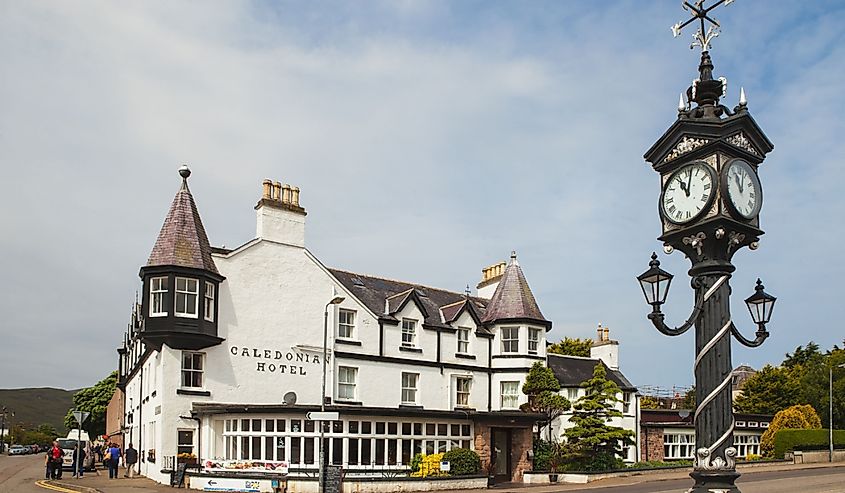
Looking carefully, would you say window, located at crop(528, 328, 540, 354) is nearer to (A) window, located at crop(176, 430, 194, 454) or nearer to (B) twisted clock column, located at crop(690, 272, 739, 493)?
(A) window, located at crop(176, 430, 194, 454)

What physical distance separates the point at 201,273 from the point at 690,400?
53117 mm

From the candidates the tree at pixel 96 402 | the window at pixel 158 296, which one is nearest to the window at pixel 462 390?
the window at pixel 158 296

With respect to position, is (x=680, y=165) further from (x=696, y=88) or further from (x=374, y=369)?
(x=374, y=369)

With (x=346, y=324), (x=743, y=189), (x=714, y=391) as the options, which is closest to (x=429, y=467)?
(x=346, y=324)

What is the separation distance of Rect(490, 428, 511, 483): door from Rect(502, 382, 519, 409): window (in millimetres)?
3326

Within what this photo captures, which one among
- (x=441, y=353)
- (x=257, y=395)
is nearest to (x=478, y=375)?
(x=441, y=353)

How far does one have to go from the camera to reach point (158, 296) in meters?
30.2

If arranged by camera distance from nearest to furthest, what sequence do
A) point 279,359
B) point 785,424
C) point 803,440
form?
1. point 279,359
2. point 803,440
3. point 785,424

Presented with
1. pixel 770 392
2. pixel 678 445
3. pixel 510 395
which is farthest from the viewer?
pixel 770 392

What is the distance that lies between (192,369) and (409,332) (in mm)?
10374

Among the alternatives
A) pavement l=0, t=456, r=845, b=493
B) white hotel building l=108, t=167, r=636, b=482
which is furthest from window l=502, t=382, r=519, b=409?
pavement l=0, t=456, r=845, b=493

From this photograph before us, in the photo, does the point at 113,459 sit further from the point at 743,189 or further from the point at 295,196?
the point at 743,189

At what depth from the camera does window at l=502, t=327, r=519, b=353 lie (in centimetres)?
3984

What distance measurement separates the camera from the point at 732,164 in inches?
311
